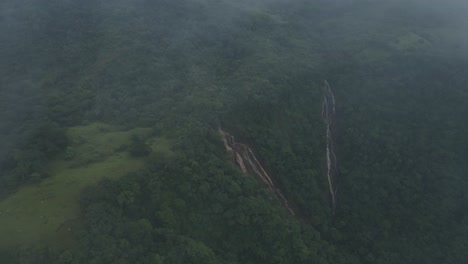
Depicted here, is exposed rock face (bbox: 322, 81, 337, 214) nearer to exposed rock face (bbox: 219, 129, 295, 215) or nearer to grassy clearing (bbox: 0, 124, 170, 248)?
exposed rock face (bbox: 219, 129, 295, 215)

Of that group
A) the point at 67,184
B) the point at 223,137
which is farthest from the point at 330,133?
the point at 67,184

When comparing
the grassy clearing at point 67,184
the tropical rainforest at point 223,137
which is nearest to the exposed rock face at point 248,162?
the tropical rainforest at point 223,137

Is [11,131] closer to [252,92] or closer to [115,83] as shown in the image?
[115,83]

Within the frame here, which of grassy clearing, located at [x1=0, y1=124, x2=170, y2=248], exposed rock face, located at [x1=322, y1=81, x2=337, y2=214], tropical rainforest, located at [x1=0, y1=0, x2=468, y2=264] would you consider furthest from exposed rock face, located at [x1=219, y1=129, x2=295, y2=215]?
exposed rock face, located at [x1=322, y1=81, x2=337, y2=214]

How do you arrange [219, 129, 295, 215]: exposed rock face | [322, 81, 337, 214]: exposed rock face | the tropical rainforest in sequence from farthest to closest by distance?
[322, 81, 337, 214]: exposed rock face < [219, 129, 295, 215]: exposed rock face < the tropical rainforest

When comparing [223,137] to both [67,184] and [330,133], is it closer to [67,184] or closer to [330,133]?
[67,184]
